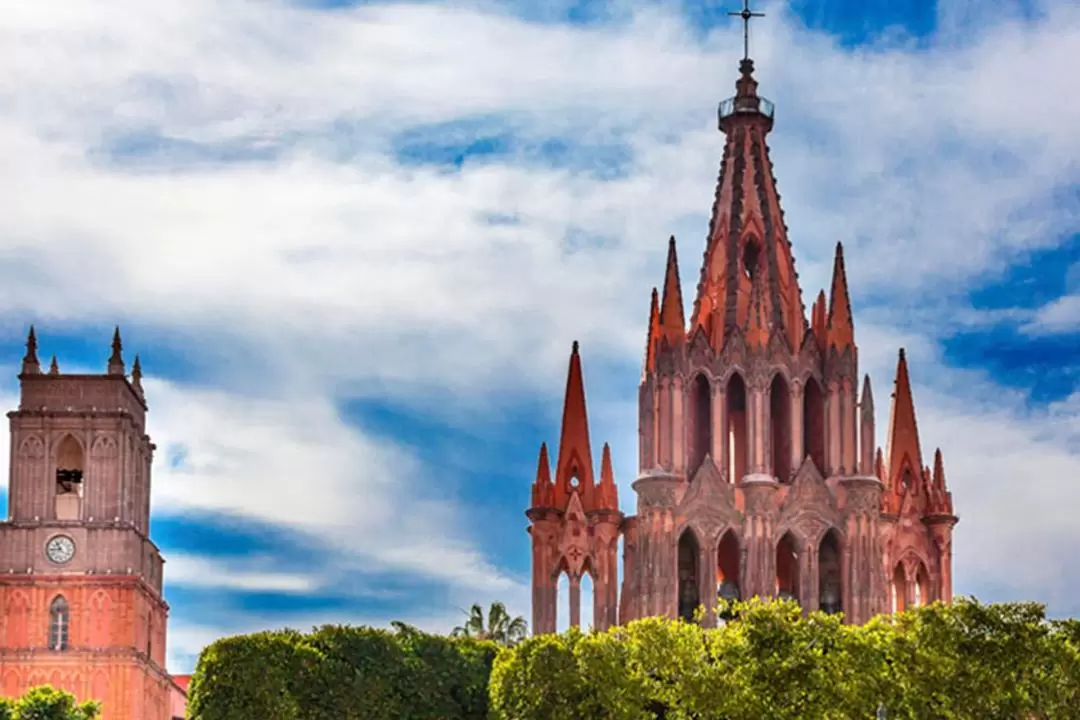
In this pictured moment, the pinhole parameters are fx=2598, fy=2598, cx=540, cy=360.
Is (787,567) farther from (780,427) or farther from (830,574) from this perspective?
(780,427)

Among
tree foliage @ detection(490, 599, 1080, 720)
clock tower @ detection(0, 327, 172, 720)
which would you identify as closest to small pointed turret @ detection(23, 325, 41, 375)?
clock tower @ detection(0, 327, 172, 720)

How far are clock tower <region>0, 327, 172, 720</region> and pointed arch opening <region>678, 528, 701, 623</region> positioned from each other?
54.6 meters

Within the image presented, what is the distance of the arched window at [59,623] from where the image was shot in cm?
15950

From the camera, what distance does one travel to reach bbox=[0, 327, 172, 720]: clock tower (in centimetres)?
15888

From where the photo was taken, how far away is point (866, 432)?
116 m

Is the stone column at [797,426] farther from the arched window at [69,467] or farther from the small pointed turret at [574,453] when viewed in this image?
the arched window at [69,467]

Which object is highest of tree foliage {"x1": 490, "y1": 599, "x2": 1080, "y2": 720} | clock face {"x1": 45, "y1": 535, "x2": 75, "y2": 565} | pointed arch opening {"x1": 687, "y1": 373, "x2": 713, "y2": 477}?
clock face {"x1": 45, "y1": 535, "x2": 75, "y2": 565}

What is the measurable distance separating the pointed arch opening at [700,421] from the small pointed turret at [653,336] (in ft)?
7.27

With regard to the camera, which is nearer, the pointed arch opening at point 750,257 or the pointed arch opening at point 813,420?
the pointed arch opening at point 813,420

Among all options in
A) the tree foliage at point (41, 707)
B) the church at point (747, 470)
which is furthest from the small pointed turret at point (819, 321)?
the tree foliage at point (41, 707)

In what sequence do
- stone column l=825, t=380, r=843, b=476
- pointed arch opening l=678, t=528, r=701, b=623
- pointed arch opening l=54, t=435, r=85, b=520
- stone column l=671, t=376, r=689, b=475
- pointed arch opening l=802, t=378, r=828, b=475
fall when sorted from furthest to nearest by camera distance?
1. pointed arch opening l=54, t=435, r=85, b=520
2. pointed arch opening l=802, t=378, r=828, b=475
3. stone column l=825, t=380, r=843, b=476
4. stone column l=671, t=376, r=689, b=475
5. pointed arch opening l=678, t=528, r=701, b=623

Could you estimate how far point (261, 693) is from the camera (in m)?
93.3

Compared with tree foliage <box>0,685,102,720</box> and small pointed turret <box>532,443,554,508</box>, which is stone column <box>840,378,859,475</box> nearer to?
small pointed turret <box>532,443,554,508</box>

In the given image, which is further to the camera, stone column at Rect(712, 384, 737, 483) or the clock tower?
the clock tower
